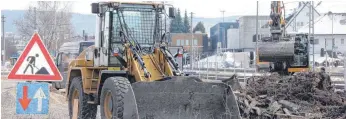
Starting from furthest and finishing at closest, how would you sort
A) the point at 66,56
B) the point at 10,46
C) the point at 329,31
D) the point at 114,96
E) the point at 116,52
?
the point at 10,46
the point at 329,31
the point at 66,56
the point at 116,52
the point at 114,96

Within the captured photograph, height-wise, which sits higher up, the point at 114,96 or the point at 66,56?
the point at 66,56

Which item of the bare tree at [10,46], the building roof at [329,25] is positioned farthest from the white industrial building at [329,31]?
the bare tree at [10,46]

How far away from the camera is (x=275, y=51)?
2591 centimetres

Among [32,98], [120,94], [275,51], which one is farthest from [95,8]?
[275,51]

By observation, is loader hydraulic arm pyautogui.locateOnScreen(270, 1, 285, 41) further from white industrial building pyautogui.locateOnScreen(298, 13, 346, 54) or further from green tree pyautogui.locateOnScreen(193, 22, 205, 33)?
green tree pyautogui.locateOnScreen(193, 22, 205, 33)

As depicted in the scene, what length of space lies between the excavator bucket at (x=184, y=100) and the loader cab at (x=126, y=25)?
190cm

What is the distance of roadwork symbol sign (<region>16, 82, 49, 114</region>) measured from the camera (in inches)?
360

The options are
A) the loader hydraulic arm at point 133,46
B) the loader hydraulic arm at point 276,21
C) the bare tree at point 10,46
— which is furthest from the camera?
the bare tree at point 10,46

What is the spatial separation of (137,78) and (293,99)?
20.0 feet

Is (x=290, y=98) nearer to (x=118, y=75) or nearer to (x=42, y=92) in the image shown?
(x=118, y=75)

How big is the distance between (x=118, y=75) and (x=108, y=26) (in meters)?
1.37

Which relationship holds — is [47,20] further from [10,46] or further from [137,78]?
[137,78]

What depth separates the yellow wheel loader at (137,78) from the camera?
10656 mm

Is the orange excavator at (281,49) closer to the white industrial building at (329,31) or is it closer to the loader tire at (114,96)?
the loader tire at (114,96)
